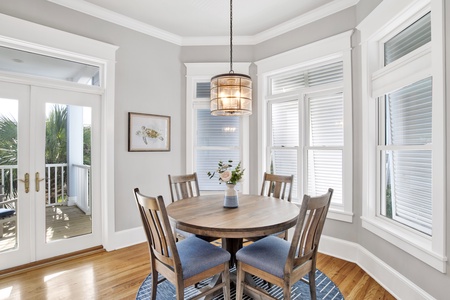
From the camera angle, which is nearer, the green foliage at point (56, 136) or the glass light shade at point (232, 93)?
the glass light shade at point (232, 93)

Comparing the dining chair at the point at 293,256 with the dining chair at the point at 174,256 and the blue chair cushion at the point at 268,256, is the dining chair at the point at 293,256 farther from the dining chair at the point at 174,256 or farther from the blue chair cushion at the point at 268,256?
the dining chair at the point at 174,256

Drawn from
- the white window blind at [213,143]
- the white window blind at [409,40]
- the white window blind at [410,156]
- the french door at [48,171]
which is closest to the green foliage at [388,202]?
the white window blind at [410,156]

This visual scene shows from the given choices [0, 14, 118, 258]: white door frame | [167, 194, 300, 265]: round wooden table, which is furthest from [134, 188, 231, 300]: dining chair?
[0, 14, 118, 258]: white door frame

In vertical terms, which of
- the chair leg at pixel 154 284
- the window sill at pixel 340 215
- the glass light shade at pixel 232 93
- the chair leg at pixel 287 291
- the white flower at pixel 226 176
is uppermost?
the glass light shade at pixel 232 93

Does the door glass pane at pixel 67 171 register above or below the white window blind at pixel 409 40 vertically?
below

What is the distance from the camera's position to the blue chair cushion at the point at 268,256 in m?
1.67

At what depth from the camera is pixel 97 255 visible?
3.02 meters

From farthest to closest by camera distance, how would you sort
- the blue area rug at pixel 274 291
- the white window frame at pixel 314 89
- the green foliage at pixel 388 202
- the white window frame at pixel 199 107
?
the white window frame at pixel 199 107 < the white window frame at pixel 314 89 < the green foliage at pixel 388 202 < the blue area rug at pixel 274 291

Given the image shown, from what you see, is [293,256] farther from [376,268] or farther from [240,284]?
[376,268]

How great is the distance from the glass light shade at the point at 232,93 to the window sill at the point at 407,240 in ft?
5.83

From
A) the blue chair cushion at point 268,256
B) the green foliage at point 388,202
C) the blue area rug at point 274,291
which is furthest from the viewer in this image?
the green foliage at point 388,202

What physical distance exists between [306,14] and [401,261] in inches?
119

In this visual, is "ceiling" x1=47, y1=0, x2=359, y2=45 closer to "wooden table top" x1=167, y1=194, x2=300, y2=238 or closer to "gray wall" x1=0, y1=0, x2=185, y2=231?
"gray wall" x1=0, y1=0, x2=185, y2=231

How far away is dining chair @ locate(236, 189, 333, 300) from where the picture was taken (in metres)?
1.59
